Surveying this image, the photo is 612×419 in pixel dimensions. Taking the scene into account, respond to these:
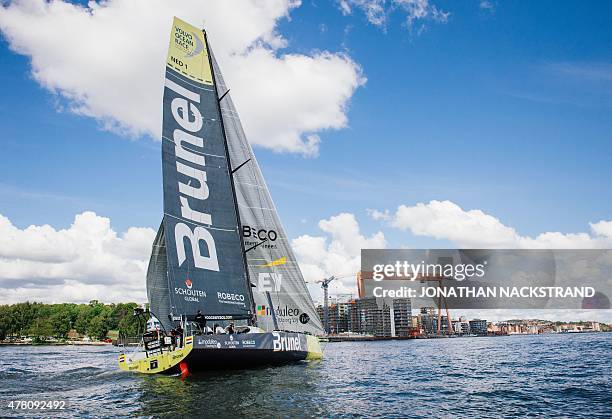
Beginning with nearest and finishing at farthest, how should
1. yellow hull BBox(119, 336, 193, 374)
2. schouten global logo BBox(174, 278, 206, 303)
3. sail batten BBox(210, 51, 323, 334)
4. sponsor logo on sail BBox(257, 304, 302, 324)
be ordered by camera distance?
yellow hull BBox(119, 336, 193, 374)
schouten global logo BBox(174, 278, 206, 303)
sponsor logo on sail BBox(257, 304, 302, 324)
sail batten BBox(210, 51, 323, 334)

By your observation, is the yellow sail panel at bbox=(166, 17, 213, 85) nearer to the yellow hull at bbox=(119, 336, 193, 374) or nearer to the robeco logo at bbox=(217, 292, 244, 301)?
the robeco logo at bbox=(217, 292, 244, 301)

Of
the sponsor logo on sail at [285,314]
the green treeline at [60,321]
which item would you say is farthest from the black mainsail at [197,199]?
the green treeline at [60,321]

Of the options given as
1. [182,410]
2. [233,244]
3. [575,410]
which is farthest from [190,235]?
A: [575,410]

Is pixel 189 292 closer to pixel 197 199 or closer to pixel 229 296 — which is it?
pixel 229 296

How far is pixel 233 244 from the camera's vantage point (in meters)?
26.4

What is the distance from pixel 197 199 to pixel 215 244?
2.32 meters

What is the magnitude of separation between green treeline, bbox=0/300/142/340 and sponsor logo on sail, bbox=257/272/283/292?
11744cm

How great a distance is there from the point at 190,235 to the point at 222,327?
4.94 meters

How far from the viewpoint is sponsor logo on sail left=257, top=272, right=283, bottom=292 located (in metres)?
27.1

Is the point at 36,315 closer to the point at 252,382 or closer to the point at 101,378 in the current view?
the point at 101,378

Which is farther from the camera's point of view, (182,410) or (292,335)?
(292,335)

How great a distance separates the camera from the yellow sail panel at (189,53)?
90.2ft

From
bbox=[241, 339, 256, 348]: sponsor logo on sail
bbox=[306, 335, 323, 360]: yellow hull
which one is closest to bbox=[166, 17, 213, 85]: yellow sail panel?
bbox=[241, 339, 256, 348]: sponsor logo on sail

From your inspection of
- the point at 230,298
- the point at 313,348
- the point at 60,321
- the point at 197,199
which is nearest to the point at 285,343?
the point at 313,348
